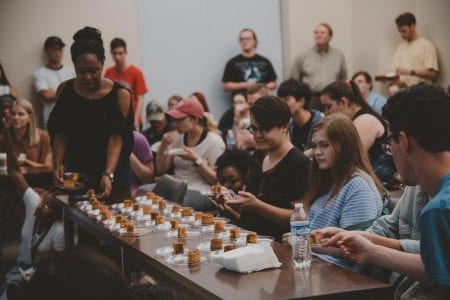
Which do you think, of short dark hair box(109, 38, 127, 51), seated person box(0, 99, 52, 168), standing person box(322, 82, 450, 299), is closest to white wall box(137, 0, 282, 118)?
short dark hair box(109, 38, 127, 51)

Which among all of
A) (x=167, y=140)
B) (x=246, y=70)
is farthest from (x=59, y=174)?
(x=246, y=70)

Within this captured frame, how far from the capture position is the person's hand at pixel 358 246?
8.49 ft

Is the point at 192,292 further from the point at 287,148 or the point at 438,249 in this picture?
the point at 287,148

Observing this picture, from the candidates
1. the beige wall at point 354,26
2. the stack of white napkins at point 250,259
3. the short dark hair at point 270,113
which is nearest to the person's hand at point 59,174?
the short dark hair at point 270,113

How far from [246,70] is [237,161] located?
526cm

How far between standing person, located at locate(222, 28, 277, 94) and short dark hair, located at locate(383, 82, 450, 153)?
783cm

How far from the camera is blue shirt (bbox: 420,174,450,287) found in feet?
7.04

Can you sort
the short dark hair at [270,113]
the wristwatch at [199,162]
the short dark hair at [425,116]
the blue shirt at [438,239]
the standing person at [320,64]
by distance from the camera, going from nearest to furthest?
1. the blue shirt at [438,239]
2. the short dark hair at [425,116]
3. the short dark hair at [270,113]
4. the wristwatch at [199,162]
5. the standing person at [320,64]

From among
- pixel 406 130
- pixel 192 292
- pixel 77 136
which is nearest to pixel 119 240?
pixel 192 292

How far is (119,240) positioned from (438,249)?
1.92 meters

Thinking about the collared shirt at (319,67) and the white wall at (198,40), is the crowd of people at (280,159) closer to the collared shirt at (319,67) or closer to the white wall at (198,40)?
the collared shirt at (319,67)

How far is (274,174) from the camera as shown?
4188 mm

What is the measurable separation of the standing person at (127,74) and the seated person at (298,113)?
3544 mm

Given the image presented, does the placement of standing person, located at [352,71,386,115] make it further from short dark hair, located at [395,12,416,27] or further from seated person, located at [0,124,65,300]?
seated person, located at [0,124,65,300]
